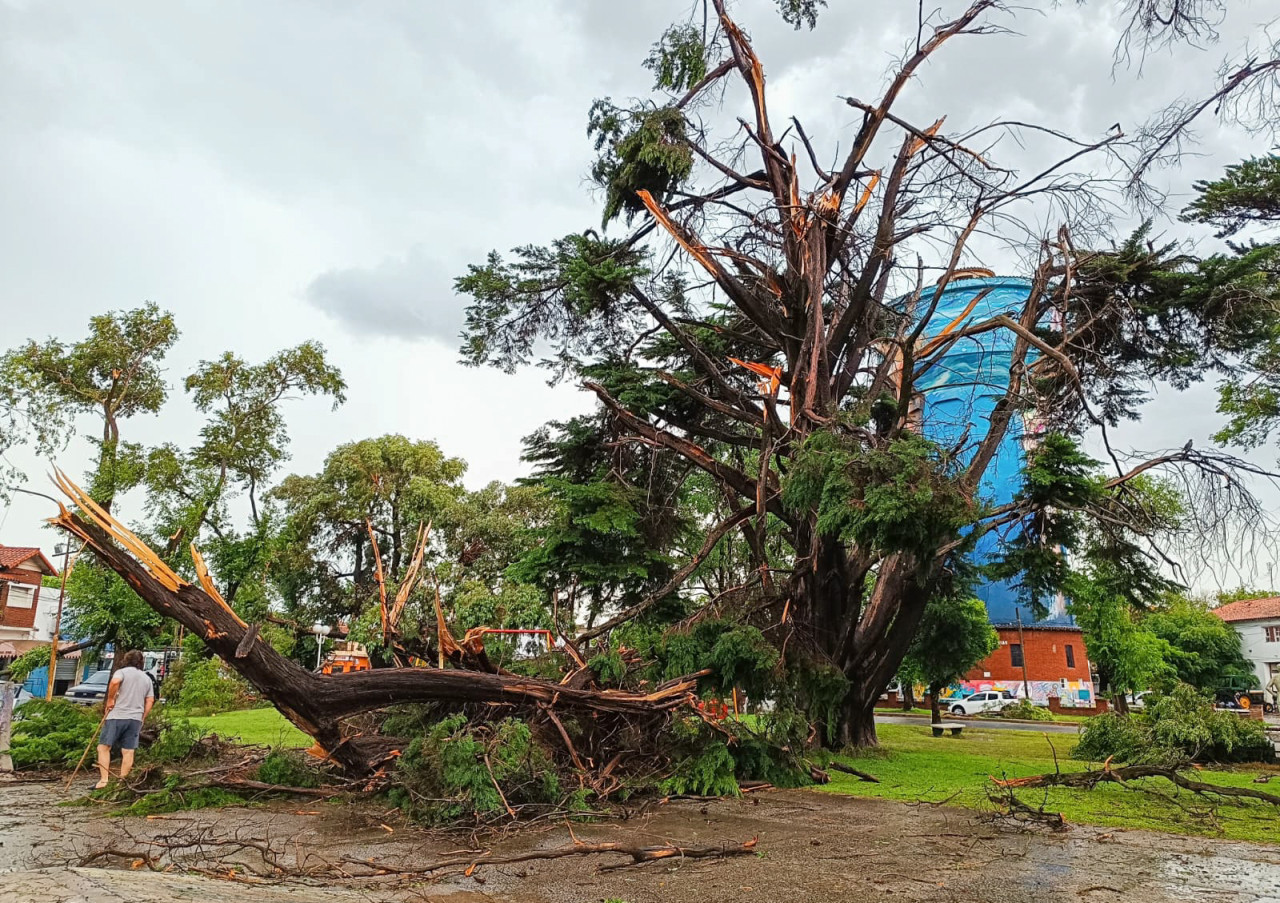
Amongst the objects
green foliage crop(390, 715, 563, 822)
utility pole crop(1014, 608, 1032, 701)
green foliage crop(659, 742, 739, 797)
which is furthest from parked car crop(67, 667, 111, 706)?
utility pole crop(1014, 608, 1032, 701)

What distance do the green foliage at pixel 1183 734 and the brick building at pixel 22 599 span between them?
39042 mm

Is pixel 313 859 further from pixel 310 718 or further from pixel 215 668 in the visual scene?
pixel 215 668

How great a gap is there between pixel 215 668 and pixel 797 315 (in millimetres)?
10554

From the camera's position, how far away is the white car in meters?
38.8

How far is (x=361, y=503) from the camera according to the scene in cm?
3225

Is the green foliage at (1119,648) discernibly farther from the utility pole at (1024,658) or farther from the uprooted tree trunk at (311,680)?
the uprooted tree trunk at (311,680)

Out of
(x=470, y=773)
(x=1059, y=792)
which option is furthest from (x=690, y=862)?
(x=1059, y=792)

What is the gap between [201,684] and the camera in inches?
460

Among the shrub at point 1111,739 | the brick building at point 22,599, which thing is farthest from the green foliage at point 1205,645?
the brick building at point 22,599

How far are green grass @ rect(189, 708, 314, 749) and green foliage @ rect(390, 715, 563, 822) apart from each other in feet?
14.9

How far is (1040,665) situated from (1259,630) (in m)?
26.8

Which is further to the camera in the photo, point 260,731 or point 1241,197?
point 260,731

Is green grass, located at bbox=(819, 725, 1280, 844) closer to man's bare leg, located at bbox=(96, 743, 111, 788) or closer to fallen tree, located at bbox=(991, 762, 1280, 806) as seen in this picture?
fallen tree, located at bbox=(991, 762, 1280, 806)

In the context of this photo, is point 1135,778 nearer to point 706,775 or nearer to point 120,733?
point 706,775
